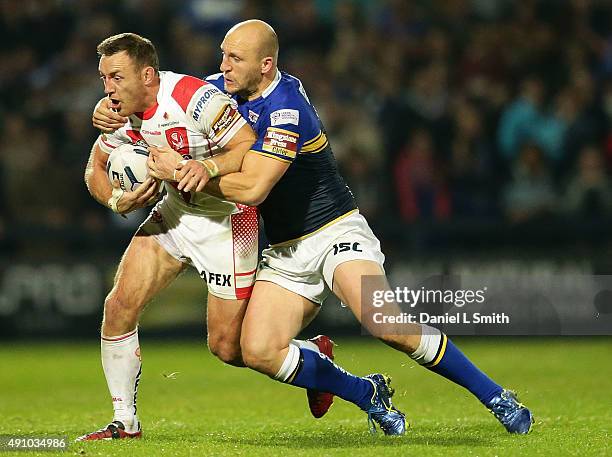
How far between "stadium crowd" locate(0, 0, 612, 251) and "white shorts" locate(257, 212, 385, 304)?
6.06 metres

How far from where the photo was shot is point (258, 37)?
6738 millimetres

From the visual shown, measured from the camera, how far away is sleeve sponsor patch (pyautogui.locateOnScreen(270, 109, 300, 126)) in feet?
21.5

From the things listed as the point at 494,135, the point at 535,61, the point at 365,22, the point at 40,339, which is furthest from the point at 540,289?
the point at 40,339

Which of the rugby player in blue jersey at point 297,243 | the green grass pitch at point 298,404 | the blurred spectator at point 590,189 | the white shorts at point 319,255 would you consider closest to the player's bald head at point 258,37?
the rugby player in blue jersey at point 297,243

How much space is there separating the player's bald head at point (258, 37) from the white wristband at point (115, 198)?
1078mm

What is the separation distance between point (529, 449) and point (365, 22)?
369 inches

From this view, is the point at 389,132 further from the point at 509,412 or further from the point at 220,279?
the point at 509,412

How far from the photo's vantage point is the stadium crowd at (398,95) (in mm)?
13219

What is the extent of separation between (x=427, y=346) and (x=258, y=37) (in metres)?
2.01

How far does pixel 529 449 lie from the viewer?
6.24 metres

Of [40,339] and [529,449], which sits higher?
[529,449]

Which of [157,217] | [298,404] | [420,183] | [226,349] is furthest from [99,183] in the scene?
[420,183]

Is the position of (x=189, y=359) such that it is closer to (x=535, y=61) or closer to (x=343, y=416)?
(x=343, y=416)

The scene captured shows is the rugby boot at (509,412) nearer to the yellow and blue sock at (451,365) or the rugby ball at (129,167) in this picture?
the yellow and blue sock at (451,365)
